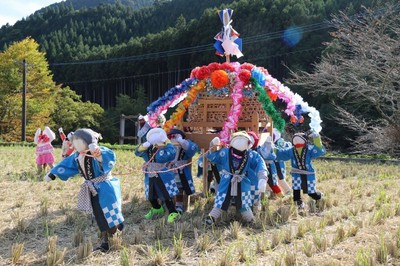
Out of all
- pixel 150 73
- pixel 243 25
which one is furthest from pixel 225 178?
pixel 150 73

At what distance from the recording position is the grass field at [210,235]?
13.7 feet

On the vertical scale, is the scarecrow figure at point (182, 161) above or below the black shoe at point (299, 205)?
above

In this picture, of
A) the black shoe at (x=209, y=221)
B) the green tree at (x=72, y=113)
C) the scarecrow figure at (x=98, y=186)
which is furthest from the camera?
the green tree at (x=72, y=113)

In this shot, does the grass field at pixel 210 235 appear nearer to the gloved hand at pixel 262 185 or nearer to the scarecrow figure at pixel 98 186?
the scarecrow figure at pixel 98 186

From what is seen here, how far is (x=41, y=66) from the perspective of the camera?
31797mm

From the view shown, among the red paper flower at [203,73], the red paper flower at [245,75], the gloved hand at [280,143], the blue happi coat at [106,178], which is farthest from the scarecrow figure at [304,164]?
the blue happi coat at [106,178]

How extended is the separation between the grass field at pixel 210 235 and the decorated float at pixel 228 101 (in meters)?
1.28

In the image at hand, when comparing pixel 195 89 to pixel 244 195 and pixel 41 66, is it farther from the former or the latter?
pixel 41 66

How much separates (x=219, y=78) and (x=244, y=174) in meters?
1.79

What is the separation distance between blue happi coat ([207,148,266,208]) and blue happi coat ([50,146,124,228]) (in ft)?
4.76

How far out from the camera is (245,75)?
6730mm

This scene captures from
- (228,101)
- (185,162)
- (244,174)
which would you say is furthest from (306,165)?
(185,162)

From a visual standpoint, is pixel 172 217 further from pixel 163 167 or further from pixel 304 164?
pixel 304 164

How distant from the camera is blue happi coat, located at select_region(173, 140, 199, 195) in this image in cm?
662
